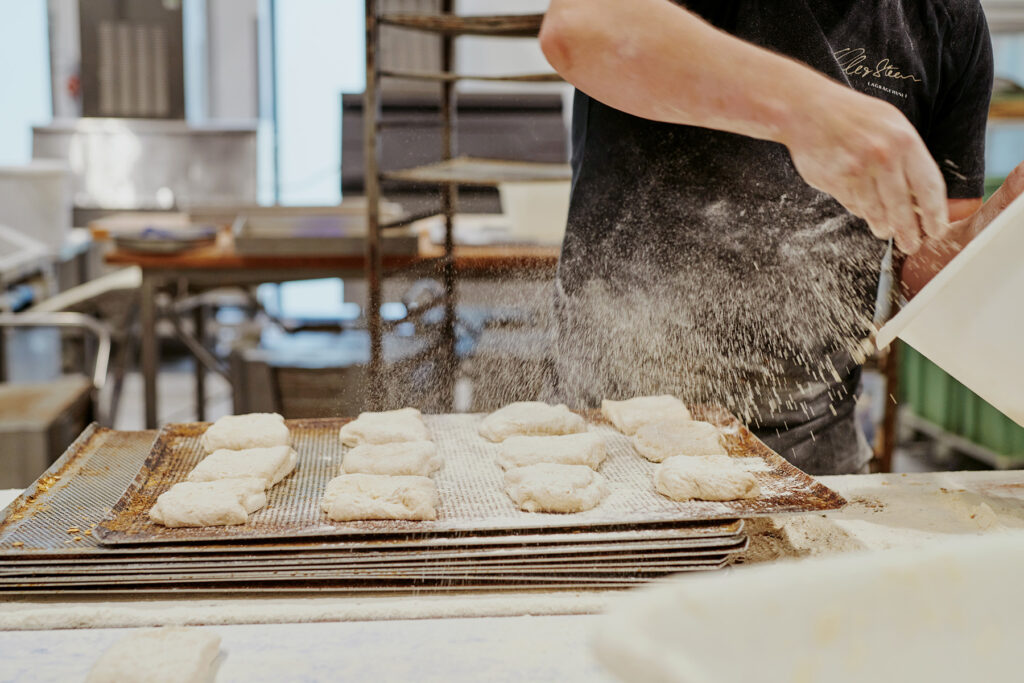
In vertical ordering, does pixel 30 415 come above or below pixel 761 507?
below

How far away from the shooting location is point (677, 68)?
42.2 inches

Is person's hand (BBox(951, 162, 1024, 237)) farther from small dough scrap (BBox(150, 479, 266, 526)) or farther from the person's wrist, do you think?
small dough scrap (BBox(150, 479, 266, 526))

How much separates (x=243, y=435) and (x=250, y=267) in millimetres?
2018

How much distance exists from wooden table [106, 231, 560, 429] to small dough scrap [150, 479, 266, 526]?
6.69ft

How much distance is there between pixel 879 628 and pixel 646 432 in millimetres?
840

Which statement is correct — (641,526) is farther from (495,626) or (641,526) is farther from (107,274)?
(107,274)

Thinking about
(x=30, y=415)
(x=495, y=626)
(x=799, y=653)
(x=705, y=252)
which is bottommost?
(x=30, y=415)

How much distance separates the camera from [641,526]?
1026 mm

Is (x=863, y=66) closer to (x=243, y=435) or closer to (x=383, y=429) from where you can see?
(x=383, y=429)

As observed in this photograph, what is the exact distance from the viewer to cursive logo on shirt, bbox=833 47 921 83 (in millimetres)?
1479

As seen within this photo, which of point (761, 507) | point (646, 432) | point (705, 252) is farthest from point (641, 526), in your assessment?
point (705, 252)

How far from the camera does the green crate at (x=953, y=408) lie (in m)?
3.71

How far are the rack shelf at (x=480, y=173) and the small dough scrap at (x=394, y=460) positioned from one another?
50.1 inches

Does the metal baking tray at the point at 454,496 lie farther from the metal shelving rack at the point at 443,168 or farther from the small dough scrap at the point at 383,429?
the metal shelving rack at the point at 443,168
